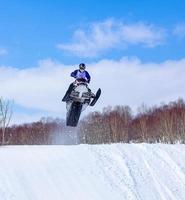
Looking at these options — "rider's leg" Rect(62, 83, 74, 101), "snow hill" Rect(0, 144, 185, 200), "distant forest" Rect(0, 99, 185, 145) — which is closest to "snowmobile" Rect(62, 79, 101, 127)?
"rider's leg" Rect(62, 83, 74, 101)

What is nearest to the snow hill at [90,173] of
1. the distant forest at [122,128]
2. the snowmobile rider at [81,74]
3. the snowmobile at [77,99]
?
the snowmobile at [77,99]

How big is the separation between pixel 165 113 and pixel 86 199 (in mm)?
53735

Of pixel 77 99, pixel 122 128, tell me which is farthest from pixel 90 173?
pixel 122 128

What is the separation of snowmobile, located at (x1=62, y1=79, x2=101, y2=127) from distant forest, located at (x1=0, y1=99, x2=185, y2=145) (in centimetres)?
3636

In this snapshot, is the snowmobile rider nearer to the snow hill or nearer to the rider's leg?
the rider's leg

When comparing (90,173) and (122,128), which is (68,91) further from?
(122,128)

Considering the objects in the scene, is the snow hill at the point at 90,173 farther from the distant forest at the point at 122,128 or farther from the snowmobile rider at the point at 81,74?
the distant forest at the point at 122,128

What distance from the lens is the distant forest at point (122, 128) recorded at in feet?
205

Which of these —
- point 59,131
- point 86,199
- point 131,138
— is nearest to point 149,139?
point 131,138

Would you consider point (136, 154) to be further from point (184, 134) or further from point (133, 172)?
point (184, 134)

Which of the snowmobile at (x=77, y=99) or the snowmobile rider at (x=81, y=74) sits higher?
the snowmobile rider at (x=81, y=74)

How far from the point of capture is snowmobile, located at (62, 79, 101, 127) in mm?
19547

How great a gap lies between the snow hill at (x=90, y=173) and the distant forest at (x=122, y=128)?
121ft

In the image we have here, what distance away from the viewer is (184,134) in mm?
58469
